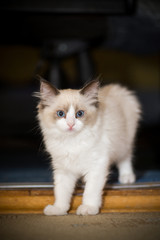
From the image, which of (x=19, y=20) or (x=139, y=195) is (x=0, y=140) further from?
(x=139, y=195)

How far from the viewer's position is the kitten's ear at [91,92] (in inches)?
54.0

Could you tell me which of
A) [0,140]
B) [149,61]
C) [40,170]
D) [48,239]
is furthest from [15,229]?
[149,61]

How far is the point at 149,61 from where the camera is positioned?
689 centimetres

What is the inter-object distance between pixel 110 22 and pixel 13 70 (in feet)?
17.3

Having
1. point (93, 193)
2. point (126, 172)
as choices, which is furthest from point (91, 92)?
point (126, 172)

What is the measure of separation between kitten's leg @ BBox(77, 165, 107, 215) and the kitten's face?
0.76 feet

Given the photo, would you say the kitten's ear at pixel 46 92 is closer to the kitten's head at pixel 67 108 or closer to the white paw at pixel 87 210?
the kitten's head at pixel 67 108

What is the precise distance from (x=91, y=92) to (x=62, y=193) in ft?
1.58

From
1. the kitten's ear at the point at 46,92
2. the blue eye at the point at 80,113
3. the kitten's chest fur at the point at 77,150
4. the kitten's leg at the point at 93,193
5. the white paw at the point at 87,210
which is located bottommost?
the white paw at the point at 87,210

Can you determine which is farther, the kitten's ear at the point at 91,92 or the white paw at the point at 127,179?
the white paw at the point at 127,179

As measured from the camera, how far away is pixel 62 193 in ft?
4.61

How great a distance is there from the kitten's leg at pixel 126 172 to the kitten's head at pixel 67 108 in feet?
1.46

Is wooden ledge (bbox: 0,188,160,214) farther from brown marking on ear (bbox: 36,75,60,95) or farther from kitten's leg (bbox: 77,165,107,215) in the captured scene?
brown marking on ear (bbox: 36,75,60,95)

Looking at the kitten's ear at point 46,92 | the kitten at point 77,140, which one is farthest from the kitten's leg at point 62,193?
the kitten's ear at point 46,92
